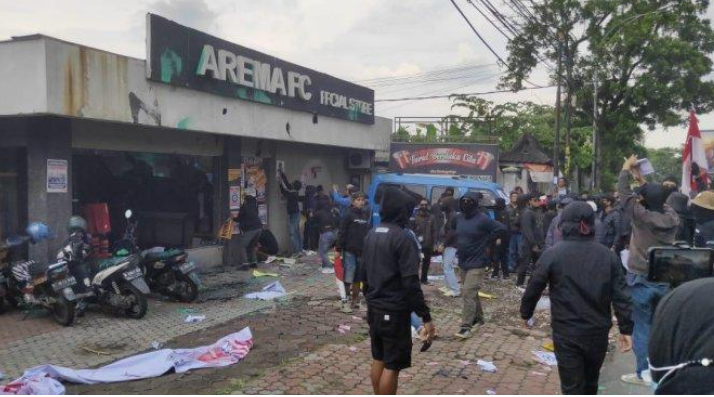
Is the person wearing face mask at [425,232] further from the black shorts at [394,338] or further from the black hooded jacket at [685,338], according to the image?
the black hooded jacket at [685,338]

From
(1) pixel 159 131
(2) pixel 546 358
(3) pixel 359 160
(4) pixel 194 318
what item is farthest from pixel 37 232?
(3) pixel 359 160

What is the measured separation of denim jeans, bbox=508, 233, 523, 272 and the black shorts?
8355 mm

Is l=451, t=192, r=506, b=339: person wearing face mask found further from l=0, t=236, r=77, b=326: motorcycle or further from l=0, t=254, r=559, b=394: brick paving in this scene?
l=0, t=236, r=77, b=326: motorcycle

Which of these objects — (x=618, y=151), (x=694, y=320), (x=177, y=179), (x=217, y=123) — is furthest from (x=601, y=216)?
(x=618, y=151)

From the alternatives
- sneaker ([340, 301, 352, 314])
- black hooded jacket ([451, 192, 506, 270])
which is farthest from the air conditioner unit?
black hooded jacket ([451, 192, 506, 270])

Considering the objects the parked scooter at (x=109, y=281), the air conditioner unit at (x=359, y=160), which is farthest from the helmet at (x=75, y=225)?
the air conditioner unit at (x=359, y=160)

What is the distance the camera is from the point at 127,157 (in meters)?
12.0

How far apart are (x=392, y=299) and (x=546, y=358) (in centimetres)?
297

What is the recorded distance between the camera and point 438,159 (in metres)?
20.2

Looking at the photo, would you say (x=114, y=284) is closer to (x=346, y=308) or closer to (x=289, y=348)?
(x=289, y=348)

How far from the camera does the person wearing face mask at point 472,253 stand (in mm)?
8172

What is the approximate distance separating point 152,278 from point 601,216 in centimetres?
755

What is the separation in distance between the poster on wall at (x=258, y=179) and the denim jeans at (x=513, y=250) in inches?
231

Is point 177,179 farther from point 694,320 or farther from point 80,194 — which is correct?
point 694,320
